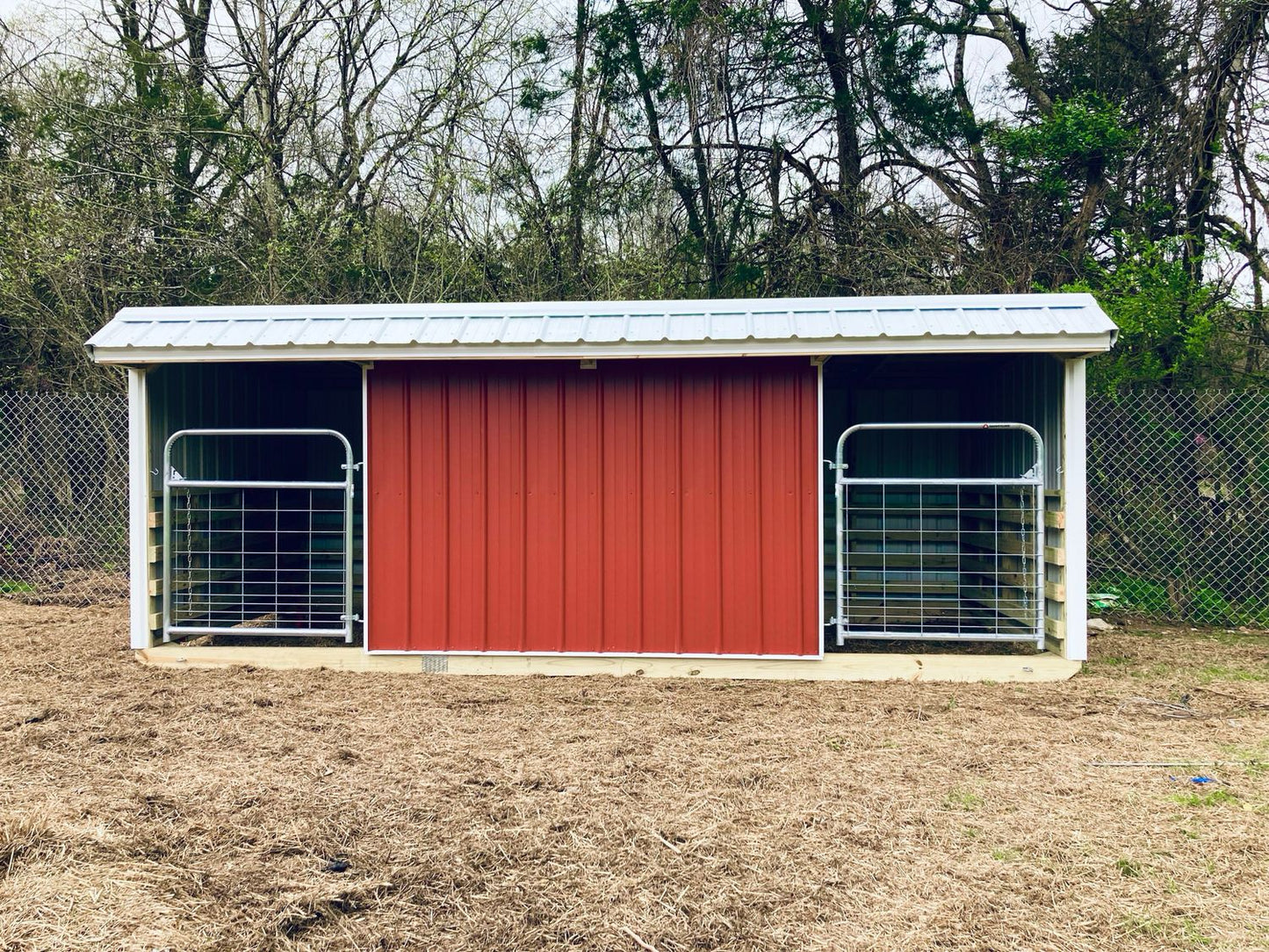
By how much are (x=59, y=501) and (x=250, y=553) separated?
11.9 ft

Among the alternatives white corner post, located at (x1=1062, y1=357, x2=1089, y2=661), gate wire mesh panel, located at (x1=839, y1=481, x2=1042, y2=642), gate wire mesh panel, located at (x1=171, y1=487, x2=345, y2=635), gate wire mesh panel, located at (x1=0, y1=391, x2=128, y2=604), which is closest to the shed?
white corner post, located at (x1=1062, y1=357, x2=1089, y2=661)

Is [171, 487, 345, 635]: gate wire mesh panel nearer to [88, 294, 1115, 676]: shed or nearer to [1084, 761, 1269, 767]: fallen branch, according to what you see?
[88, 294, 1115, 676]: shed

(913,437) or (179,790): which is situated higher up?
(913,437)

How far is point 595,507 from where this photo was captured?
17.1 feet

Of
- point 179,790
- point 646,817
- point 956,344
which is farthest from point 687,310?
point 179,790

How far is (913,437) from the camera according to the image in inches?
281

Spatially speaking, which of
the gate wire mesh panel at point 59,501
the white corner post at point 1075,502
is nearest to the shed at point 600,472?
the white corner post at point 1075,502

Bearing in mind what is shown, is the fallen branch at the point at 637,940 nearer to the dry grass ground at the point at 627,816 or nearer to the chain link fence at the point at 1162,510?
the dry grass ground at the point at 627,816

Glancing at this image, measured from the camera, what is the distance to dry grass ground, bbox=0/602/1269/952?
236 centimetres

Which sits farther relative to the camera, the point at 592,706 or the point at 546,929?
the point at 592,706

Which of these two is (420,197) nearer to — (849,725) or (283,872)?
(849,725)

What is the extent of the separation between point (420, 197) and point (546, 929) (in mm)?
9412

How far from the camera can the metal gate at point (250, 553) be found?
529 cm

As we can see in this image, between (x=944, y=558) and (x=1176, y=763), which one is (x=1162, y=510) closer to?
(x=944, y=558)
